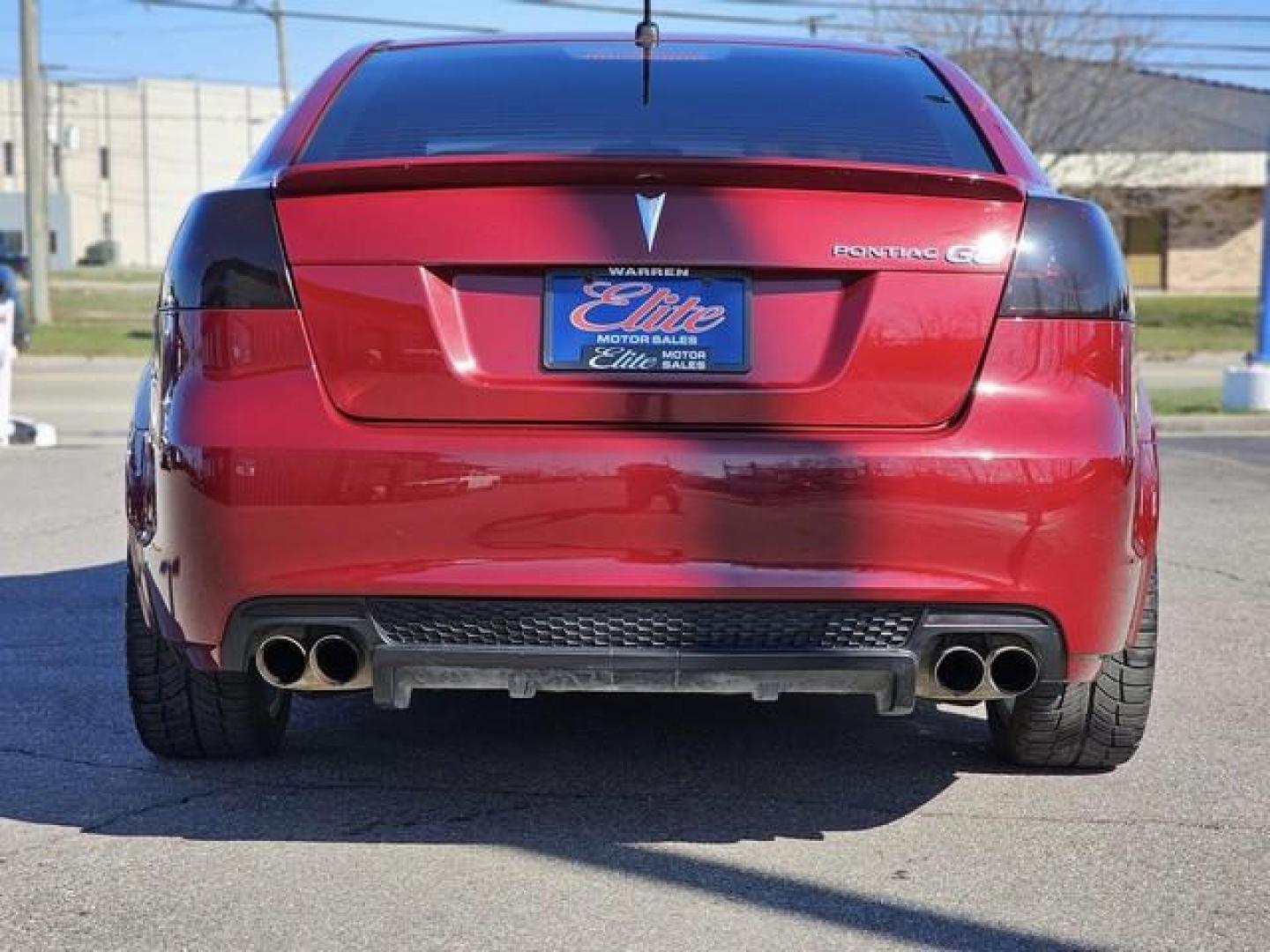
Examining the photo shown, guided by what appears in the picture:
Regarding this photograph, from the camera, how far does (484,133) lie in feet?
13.1

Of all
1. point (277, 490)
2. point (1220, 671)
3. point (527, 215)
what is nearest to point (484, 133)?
point (527, 215)

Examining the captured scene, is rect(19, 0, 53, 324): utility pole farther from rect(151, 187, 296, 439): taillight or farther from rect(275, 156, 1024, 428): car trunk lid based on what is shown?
rect(275, 156, 1024, 428): car trunk lid

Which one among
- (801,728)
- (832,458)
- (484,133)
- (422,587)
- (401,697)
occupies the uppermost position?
(484,133)

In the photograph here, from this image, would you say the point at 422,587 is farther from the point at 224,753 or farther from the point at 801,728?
the point at 801,728

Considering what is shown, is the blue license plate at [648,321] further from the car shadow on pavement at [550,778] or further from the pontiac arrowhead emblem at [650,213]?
the car shadow on pavement at [550,778]

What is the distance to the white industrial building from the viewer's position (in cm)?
9950

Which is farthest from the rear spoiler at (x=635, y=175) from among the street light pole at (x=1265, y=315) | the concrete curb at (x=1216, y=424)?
the street light pole at (x=1265, y=315)

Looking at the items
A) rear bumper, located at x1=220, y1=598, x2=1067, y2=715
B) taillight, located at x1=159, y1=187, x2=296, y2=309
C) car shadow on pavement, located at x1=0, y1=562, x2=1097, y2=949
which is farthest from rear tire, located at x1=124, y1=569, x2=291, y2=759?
taillight, located at x1=159, y1=187, x2=296, y2=309

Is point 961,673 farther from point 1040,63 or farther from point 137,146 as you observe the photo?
point 137,146

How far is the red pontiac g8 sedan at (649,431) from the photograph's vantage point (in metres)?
3.38

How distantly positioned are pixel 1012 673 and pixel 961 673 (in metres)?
0.10

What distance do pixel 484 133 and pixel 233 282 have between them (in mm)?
765

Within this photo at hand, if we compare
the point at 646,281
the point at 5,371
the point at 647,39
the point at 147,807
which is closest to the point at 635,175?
the point at 646,281

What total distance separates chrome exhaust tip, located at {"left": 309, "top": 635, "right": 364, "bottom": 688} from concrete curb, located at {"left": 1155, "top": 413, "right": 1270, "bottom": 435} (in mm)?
12091
